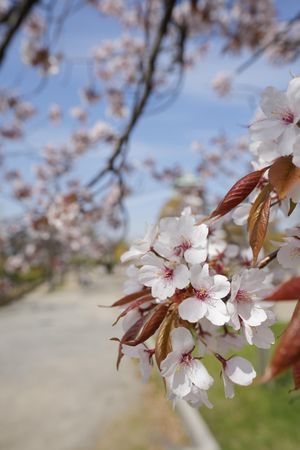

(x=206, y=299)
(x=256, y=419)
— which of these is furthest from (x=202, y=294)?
(x=256, y=419)

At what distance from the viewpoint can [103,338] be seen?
7.82m

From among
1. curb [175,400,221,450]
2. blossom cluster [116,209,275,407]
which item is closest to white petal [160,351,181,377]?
blossom cluster [116,209,275,407]

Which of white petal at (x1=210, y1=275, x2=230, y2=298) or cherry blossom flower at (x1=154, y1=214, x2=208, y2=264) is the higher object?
cherry blossom flower at (x1=154, y1=214, x2=208, y2=264)

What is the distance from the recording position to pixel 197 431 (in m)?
3.35

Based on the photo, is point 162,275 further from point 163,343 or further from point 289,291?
point 289,291

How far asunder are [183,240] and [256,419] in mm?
3663

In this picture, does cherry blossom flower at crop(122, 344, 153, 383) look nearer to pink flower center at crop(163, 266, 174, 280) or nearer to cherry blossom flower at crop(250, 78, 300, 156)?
pink flower center at crop(163, 266, 174, 280)

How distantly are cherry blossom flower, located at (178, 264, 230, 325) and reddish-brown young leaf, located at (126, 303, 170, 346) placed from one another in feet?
0.12

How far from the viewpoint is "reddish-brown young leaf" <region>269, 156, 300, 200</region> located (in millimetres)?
385

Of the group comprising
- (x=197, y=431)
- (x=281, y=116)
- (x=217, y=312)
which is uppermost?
(x=281, y=116)

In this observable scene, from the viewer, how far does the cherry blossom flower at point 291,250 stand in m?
0.47

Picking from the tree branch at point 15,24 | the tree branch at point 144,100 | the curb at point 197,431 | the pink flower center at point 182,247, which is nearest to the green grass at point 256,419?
the curb at point 197,431

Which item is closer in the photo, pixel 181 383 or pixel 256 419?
pixel 181 383

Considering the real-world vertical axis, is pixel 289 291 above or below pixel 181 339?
above
